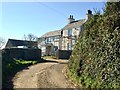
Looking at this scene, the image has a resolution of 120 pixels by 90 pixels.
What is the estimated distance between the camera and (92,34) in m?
21.5

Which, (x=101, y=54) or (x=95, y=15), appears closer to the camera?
(x=101, y=54)

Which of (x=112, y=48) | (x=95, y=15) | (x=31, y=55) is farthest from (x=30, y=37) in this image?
(x=112, y=48)

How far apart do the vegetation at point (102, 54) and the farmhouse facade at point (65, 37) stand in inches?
1391

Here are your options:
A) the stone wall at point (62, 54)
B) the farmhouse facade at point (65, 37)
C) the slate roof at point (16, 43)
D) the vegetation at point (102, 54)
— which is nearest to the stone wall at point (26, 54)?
the stone wall at point (62, 54)

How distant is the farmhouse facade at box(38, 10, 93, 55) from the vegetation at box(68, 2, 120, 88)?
35.3 metres

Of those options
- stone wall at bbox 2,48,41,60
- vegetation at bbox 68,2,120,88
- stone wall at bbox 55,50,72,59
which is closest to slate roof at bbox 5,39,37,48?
stone wall at bbox 55,50,72,59

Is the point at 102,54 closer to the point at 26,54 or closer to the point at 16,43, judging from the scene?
the point at 26,54

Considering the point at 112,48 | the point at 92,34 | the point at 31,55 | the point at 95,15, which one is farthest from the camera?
the point at 31,55

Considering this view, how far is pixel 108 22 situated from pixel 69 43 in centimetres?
4303

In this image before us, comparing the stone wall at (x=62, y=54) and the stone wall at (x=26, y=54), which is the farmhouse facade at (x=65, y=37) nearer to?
the stone wall at (x=62, y=54)

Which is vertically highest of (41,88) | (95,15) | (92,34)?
(95,15)

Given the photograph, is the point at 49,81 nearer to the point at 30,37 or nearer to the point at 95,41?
the point at 95,41

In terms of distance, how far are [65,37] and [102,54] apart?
45630mm

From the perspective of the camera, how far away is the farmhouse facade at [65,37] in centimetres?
6003
